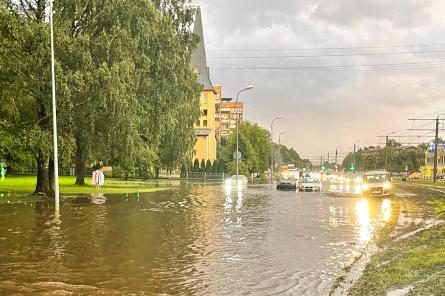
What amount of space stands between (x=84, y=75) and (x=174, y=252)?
1598 centimetres

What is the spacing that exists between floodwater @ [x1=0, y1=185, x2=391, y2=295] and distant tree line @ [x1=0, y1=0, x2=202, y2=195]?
7282 millimetres

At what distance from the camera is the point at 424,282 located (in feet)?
25.9

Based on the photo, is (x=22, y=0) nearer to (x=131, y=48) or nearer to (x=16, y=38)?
(x=16, y=38)

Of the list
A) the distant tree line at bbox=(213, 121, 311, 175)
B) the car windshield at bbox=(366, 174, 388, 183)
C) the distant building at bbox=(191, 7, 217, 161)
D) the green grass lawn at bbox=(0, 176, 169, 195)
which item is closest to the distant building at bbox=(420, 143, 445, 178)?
the distant tree line at bbox=(213, 121, 311, 175)

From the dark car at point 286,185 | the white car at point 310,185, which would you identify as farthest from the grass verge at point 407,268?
the dark car at point 286,185

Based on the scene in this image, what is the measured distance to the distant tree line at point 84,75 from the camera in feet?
83.7

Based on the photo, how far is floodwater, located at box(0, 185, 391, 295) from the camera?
28.4 ft

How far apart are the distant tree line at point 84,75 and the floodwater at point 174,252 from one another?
287 inches

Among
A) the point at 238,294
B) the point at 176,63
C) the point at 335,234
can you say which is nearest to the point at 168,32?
the point at 176,63

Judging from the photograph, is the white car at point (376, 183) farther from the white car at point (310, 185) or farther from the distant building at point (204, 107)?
the distant building at point (204, 107)

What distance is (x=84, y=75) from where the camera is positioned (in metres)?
25.6

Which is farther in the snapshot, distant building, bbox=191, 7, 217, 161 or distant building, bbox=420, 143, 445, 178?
distant building, bbox=420, 143, 445, 178

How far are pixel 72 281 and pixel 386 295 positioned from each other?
17.4ft

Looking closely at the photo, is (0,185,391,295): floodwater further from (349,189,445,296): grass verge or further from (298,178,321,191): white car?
(298,178,321,191): white car
